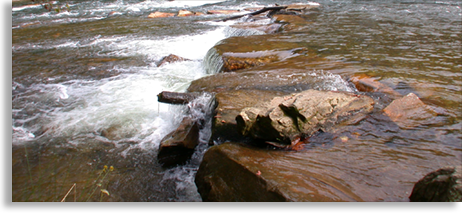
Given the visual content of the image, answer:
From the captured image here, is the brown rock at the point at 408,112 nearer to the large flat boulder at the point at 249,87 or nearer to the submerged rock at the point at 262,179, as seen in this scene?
the large flat boulder at the point at 249,87

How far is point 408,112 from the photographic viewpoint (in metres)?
3.76

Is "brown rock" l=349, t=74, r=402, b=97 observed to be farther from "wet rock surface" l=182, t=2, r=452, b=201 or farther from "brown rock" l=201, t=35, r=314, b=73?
"brown rock" l=201, t=35, r=314, b=73

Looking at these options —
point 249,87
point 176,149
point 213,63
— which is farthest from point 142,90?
point 176,149

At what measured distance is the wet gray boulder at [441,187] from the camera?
181cm

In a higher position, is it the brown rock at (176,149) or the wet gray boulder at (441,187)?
the wet gray boulder at (441,187)

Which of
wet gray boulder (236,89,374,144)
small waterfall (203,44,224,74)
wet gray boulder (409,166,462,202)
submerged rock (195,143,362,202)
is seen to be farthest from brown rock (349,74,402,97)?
small waterfall (203,44,224,74)

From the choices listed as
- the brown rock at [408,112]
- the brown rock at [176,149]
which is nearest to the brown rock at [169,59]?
the brown rock at [176,149]

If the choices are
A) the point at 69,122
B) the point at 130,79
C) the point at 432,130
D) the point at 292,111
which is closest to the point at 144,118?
the point at 69,122

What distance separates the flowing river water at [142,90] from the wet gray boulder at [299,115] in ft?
1.46

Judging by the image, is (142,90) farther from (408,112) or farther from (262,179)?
(408,112)

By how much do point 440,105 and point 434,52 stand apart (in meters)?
3.43

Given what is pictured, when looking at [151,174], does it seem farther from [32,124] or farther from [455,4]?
[455,4]

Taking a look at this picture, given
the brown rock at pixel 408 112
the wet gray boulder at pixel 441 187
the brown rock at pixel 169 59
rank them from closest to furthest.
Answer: the wet gray boulder at pixel 441 187 < the brown rock at pixel 408 112 < the brown rock at pixel 169 59

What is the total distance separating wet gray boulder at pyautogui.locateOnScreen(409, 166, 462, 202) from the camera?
5.95 feet
